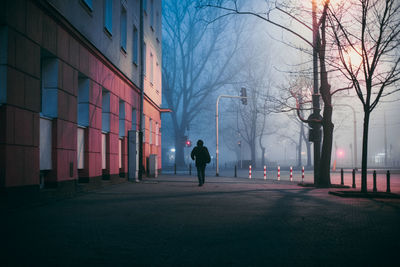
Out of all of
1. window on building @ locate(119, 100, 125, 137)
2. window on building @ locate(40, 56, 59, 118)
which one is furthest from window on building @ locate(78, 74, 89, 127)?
window on building @ locate(119, 100, 125, 137)

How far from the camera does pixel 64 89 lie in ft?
37.3

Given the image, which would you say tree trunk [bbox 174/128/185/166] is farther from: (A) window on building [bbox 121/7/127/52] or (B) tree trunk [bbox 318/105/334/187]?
(B) tree trunk [bbox 318/105/334/187]

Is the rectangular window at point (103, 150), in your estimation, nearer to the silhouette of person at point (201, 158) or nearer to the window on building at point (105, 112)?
the window on building at point (105, 112)

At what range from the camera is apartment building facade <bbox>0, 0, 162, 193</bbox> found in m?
8.34

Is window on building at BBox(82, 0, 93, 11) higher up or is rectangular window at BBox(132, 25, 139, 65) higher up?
rectangular window at BBox(132, 25, 139, 65)

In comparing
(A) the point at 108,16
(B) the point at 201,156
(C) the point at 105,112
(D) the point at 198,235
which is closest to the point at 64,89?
(C) the point at 105,112

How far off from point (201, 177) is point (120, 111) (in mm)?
5131

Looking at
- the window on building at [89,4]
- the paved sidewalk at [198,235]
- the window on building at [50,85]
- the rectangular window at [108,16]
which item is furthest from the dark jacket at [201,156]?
the paved sidewalk at [198,235]

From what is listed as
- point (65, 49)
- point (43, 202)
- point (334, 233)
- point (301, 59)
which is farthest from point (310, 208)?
point (301, 59)

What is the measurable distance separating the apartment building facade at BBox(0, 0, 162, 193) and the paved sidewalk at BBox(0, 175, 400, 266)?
166 cm

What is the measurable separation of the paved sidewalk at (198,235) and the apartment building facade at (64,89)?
1664 millimetres

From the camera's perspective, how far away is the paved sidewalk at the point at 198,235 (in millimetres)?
4449

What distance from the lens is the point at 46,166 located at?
1052cm

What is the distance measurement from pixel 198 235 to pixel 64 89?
7241mm
